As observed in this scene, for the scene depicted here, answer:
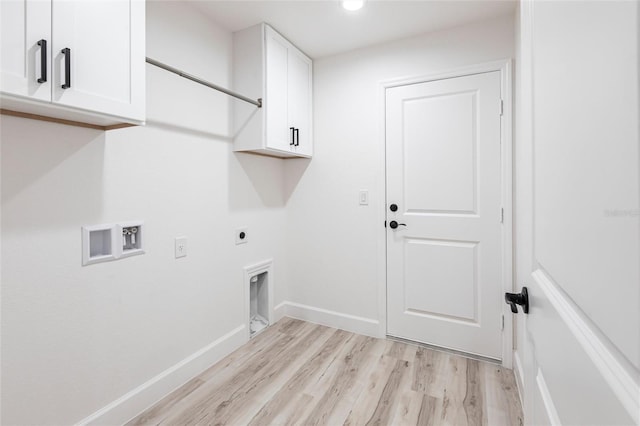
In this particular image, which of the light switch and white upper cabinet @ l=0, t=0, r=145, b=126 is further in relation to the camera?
the light switch

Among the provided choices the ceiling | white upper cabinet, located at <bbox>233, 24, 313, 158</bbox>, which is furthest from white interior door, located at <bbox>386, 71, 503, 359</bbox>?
white upper cabinet, located at <bbox>233, 24, 313, 158</bbox>

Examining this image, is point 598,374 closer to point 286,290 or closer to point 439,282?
point 439,282

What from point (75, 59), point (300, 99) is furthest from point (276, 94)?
point (75, 59)

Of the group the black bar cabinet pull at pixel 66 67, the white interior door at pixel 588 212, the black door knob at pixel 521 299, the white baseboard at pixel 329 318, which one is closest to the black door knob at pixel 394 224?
the white baseboard at pixel 329 318

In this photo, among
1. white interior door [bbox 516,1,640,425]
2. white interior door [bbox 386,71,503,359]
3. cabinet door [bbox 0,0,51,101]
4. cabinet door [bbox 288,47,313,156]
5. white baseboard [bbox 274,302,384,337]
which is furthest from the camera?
white baseboard [bbox 274,302,384,337]

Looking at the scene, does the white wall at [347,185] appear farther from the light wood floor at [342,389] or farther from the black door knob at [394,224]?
the light wood floor at [342,389]

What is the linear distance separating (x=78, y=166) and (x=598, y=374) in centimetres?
183

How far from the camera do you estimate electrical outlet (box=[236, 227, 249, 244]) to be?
93.0 inches

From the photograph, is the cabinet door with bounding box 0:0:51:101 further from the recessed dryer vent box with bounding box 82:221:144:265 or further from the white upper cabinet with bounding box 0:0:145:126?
the recessed dryer vent box with bounding box 82:221:144:265

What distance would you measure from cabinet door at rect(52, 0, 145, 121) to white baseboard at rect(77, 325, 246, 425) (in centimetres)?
144

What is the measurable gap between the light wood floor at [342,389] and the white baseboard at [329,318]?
18cm

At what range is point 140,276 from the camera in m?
1.69

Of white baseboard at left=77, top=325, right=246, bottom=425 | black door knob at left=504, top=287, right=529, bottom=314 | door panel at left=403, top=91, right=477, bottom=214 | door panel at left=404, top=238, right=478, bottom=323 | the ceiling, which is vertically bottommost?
white baseboard at left=77, top=325, right=246, bottom=425

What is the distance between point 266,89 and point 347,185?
1005mm
